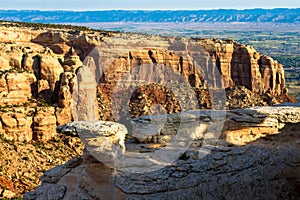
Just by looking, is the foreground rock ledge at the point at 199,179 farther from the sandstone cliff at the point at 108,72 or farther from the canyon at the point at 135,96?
the sandstone cliff at the point at 108,72

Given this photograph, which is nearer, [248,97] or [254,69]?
[248,97]

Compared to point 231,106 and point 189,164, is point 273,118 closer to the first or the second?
point 189,164

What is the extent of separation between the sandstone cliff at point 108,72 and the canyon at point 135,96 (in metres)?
0.11

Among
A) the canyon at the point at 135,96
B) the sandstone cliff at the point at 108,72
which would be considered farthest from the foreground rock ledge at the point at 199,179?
the sandstone cliff at the point at 108,72


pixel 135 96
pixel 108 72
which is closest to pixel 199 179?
pixel 135 96

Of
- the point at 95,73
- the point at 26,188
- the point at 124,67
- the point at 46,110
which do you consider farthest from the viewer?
the point at 124,67

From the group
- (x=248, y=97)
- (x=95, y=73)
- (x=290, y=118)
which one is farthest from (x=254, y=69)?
(x=290, y=118)

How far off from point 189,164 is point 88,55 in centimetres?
5247

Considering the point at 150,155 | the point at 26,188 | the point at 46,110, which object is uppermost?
the point at 150,155

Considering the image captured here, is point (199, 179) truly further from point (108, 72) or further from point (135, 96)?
point (108, 72)

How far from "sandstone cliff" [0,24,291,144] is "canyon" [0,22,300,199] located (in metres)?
0.11

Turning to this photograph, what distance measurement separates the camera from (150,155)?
16.7 m

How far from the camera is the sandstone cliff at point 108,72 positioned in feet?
139

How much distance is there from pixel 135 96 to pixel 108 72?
666 centimetres
